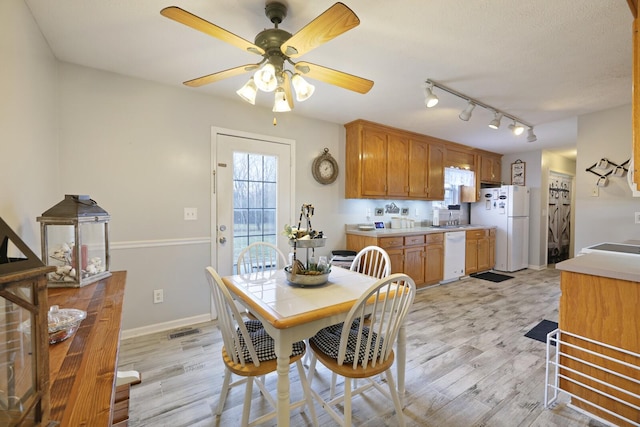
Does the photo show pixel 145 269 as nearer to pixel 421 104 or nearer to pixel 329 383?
pixel 329 383

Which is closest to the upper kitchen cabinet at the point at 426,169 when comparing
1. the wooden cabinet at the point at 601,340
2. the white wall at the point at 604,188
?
the white wall at the point at 604,188

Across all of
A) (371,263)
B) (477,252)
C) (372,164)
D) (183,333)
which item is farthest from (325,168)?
(477,252)

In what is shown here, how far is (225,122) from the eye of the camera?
290cm

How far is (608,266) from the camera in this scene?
1597 mm

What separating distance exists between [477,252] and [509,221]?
889mm

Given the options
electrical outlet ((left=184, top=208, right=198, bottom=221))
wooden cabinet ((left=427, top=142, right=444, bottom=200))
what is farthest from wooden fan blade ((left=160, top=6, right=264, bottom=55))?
wooden cabinet ((left=427, top=142, right=444, bottom=200))

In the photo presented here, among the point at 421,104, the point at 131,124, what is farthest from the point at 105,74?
the point at 421,104

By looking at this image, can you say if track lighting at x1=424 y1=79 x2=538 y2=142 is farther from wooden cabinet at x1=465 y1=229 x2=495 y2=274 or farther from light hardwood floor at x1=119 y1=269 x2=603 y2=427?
light hardwood floor at x1=119 y1=269 x2=603 y2=427

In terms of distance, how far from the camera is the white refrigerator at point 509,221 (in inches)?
196

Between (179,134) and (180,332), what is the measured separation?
1903mm

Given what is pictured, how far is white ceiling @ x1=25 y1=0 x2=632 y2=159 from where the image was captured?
5.16ft

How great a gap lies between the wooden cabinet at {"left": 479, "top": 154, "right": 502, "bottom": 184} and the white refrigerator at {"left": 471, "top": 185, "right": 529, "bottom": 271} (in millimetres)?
308

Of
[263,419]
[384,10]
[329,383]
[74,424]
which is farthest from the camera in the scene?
[329,383]

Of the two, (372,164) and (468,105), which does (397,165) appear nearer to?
(372,164)
